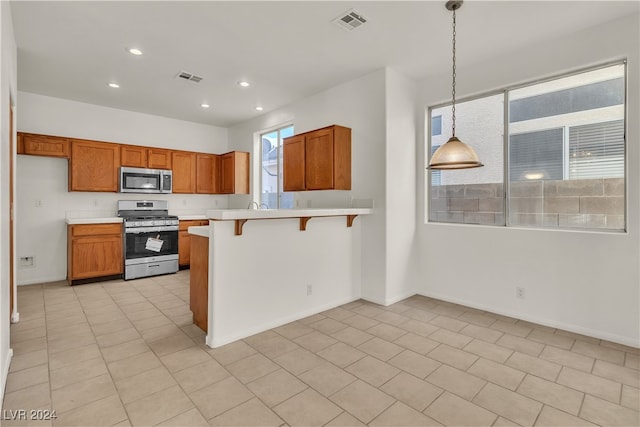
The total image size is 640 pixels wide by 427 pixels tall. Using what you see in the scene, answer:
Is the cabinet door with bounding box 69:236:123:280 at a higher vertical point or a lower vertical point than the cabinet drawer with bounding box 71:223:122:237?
lower

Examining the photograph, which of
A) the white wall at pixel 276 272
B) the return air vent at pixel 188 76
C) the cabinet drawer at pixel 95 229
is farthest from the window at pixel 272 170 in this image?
the cabinet drawer at pixel 95 229

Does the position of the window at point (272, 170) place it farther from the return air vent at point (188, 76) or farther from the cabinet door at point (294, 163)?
the return air vent at point (188, 76)

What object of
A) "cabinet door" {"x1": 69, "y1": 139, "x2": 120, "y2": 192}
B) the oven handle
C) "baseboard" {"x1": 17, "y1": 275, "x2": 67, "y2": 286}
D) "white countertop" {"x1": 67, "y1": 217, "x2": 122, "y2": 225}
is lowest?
"baseboard" {"x1": 17, "y1": 275, "x2": 67, "y2": 286}

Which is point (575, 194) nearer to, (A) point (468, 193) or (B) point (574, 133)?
(B) point (574, 133)

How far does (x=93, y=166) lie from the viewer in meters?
5.26

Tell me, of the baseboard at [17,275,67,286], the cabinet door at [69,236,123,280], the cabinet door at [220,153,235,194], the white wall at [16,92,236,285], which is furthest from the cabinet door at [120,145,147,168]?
the baseboard at [17,275,67,286]

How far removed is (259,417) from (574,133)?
3.76m

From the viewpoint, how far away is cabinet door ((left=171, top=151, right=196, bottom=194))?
618 cm

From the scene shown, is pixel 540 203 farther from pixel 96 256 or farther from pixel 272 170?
pixel 96 256

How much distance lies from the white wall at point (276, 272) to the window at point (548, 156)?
1.52 metres

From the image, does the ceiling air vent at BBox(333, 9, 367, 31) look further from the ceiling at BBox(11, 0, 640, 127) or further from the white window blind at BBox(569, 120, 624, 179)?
the white window blind at BBox(569, 120, 624, 179)

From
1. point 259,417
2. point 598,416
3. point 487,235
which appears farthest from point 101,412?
point 487,235

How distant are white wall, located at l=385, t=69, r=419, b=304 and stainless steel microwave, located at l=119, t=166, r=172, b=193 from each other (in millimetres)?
4151

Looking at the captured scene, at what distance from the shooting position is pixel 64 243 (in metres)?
5.23
